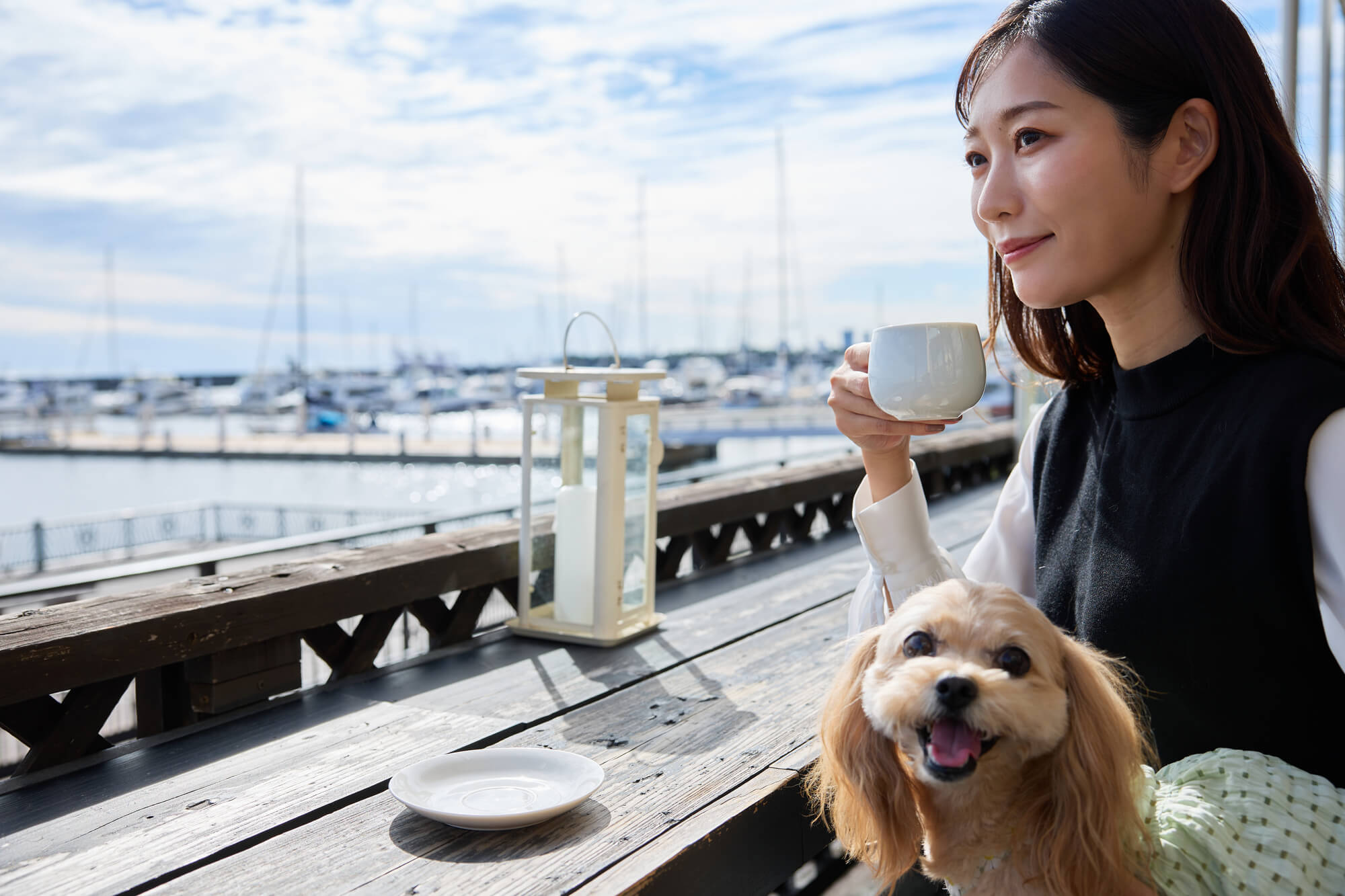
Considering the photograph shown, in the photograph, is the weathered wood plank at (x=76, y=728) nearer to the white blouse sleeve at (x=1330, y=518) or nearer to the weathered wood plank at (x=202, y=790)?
the weathered wood plank at (x=202, y=790)

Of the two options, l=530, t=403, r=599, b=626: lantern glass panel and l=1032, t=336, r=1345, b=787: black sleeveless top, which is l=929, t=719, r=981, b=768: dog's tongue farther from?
l=530, t=403, r=599, b=626: lantern glass panel

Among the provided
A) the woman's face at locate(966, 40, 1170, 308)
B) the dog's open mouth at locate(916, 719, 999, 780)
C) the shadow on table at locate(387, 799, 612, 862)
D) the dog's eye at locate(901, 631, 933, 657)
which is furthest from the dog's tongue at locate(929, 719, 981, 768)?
the woman's face at locate(966, 40, 1170, 308)

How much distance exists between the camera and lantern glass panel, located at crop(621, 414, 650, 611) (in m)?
2.82

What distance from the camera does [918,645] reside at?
125 cm

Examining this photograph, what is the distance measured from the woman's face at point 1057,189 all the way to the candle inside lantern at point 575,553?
61.7 inches

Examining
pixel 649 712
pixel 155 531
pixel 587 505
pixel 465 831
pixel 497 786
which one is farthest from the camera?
pixel 155 531

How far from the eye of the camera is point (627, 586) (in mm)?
2814

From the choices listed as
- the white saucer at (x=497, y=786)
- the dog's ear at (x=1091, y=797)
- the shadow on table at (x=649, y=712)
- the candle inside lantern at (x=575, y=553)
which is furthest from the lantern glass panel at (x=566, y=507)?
the dog's ear at (x=1091, y=797)

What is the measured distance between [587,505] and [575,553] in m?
0.15

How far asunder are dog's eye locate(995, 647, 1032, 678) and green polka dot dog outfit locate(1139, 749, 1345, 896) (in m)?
0.27

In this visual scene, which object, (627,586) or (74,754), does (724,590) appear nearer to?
(627,586)

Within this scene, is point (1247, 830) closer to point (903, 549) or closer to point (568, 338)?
point (903, 549)

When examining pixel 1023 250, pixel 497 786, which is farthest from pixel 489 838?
pixel 1023 250

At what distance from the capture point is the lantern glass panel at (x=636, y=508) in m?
2.82
